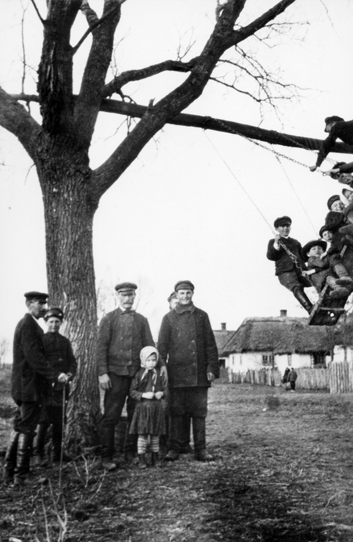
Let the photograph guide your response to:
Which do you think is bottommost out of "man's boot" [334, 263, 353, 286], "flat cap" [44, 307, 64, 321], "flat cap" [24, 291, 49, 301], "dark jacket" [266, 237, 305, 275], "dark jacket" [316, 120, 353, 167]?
"flat cap" [44, 307, 64, 321]

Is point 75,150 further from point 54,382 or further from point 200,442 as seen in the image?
point 200,442

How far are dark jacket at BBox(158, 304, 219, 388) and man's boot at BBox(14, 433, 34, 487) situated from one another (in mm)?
1637

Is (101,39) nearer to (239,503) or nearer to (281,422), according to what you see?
(239,503)

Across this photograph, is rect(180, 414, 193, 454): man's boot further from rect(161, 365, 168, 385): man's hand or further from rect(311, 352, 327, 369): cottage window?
rect(311, 352, 327, 369): cottage window

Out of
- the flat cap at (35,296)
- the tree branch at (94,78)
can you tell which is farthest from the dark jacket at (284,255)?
the flat cap at (35,296)

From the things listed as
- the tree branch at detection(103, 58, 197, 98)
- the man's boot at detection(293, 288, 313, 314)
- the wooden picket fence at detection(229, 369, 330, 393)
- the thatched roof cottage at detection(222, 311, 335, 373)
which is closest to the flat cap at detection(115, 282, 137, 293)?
the tree branch at detection(103, 58, 197, 98)

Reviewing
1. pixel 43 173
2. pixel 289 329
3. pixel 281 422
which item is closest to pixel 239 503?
pixel 43 173

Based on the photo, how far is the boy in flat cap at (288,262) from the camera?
299 inches

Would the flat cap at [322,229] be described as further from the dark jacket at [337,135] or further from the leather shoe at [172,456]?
the leather shoe at [172,456]

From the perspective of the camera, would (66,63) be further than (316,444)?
No

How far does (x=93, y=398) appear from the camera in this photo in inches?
229

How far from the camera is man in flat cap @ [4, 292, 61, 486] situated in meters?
5.07

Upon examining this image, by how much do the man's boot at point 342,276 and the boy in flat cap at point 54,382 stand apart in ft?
11.6

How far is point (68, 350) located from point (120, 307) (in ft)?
2.34
